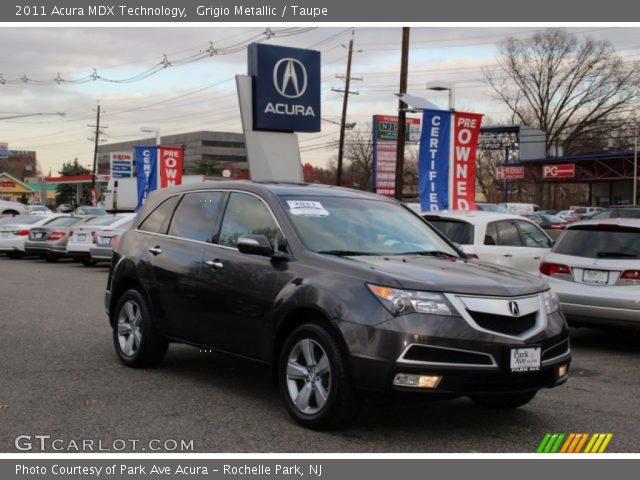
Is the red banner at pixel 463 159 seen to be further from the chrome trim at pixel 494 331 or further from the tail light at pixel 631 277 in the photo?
the chrome trim at pixel 494 331

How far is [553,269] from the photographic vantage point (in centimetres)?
966

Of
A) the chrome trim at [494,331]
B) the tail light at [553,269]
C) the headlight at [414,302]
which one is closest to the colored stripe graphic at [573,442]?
the chrome trim at [494,331]

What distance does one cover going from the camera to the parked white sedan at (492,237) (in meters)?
11.2

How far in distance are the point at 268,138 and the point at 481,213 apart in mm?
8779

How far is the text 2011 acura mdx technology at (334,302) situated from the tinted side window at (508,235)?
4607mm

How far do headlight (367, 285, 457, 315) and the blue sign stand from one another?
14.4 meters

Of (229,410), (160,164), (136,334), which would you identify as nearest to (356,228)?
(229,410)

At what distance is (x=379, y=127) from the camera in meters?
47.8

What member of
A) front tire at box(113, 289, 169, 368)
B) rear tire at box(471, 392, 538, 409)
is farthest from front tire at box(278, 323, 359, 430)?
front tire at box(113, 289, 169, 368)

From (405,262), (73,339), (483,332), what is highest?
(405,262)

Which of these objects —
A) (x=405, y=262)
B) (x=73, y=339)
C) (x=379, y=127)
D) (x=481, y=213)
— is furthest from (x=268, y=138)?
(x=379, y=127)

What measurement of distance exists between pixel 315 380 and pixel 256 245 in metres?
1.14

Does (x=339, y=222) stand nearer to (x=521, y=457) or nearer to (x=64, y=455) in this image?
(x=521, y=457)

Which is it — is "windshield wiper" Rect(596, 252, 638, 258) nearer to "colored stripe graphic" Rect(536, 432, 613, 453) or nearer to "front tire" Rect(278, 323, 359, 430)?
"colored stripe graphic" Rect(536, 432, 613, 453)
